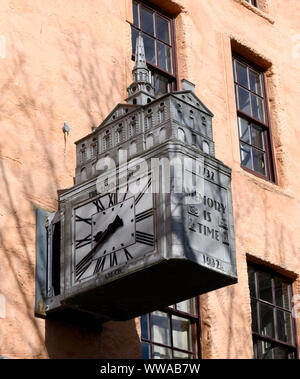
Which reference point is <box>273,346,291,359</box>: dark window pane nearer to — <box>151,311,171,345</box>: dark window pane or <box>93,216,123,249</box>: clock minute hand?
<box>151,311,171,345</box>: dark window pane

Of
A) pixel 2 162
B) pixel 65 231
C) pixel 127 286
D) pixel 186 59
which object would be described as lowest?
pixel 127 286

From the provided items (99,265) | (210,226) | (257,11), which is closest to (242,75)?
(257,11)

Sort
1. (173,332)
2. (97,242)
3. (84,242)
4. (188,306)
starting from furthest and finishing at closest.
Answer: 1. (188,306)
2. (173,332)
3. (84,242)
4. (97,242)

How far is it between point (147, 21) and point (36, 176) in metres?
4.07

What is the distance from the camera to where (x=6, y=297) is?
11.5m

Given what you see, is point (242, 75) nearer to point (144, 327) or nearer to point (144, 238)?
point (144, 327)

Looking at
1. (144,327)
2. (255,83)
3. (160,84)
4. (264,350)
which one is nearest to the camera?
(144,327)

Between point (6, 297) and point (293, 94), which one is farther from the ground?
point (293, 94)

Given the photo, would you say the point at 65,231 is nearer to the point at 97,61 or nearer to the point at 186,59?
the point at 97,61

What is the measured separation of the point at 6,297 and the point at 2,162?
147 centimetres

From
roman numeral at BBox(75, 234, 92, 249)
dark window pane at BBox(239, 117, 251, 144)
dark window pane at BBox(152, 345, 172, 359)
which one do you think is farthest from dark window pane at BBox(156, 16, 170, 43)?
roman numeral at BBox(75, 234, 92, 249)

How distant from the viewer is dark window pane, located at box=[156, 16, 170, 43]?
1591 centimetres

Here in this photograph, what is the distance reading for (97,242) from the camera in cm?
1143

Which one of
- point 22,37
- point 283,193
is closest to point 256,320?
point 283,193
